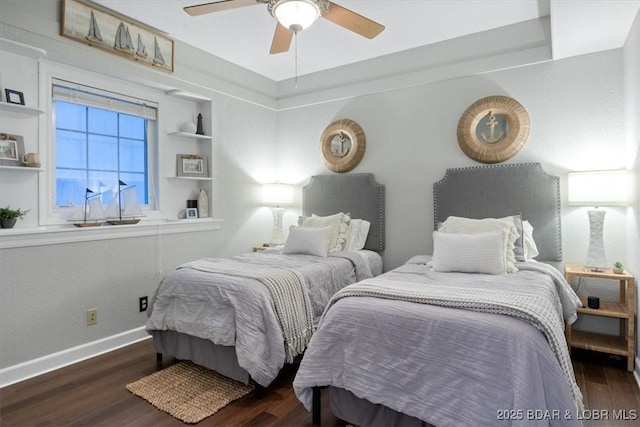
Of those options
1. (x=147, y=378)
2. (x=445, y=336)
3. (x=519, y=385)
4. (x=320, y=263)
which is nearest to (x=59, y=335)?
(x=147, y=378)

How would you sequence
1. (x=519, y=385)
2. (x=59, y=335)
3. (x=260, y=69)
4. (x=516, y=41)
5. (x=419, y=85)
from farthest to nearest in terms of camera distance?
(x=260, y=69) → (x=419, y=85) → (x=516, y=41) → (x=59, y=335) → (x=519, y=385)

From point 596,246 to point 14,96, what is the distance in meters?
4.42

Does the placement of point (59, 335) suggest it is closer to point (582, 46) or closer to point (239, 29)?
point (239, 29)

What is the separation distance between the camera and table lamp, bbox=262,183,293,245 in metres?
4.54

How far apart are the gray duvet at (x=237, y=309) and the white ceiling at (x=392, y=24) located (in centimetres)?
196

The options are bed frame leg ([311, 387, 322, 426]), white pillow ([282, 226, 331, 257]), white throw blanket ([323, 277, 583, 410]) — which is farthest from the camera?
white pillow ([282, 226, 331, 257])

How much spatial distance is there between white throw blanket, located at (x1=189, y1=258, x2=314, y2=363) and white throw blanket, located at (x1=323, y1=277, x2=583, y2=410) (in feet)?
1.67

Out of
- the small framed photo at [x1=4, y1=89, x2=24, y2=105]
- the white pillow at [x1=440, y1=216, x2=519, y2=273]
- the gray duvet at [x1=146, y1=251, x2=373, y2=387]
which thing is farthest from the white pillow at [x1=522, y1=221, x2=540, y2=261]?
the small framed photo at [x1=4, y1=89, x2=24, y2=105]

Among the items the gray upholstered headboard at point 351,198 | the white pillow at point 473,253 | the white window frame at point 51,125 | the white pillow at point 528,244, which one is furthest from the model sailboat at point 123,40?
the white pillow at point 528,244

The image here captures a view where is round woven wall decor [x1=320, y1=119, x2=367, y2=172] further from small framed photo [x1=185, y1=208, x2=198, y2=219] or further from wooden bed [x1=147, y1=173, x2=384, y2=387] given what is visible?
small framed photo [x1=185, y1=208, x2=198, y2=219]

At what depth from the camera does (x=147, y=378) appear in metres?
2.58

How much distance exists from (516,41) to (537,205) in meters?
1.49

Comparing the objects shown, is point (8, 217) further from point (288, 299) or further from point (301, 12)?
point (301, 12)

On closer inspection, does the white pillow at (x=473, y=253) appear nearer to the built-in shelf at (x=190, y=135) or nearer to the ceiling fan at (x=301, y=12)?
the ceiling fan at (x=301, y=12)
